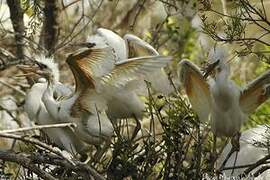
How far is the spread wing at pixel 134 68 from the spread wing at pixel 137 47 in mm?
337

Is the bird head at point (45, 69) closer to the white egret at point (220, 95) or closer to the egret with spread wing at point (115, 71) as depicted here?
the egret with spread wing at point (115, 71)

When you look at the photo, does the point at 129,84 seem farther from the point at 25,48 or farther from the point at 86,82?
the point at 25,48

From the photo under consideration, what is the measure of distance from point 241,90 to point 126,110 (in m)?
0.49

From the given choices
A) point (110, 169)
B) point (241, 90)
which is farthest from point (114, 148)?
point (241, 90)

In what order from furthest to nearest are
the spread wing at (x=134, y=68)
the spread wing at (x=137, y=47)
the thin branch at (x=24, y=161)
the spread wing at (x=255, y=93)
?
the spread wing at (x=137, y=47)
the spread wing at (x=255, y=93)
the spread wing at (x=134, y=68)
the thin branch at (x=24, y=161)

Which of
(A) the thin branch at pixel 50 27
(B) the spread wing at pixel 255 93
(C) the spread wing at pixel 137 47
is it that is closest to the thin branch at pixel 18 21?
(A) the thin branch at pixel 50 27

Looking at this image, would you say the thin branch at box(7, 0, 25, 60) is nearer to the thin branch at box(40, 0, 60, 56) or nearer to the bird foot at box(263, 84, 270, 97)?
the thin branch at box(40, 0, 60, 56)

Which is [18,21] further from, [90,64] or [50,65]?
[90,64]

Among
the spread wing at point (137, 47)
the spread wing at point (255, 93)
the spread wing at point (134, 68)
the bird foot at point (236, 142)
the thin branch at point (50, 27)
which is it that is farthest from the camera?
the thin branch at point (50, 27)

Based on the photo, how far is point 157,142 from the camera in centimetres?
329

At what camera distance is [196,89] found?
3.43 m

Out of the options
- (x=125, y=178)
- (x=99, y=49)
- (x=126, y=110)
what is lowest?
(x=125, y=178)

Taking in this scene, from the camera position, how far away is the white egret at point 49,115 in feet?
11.0

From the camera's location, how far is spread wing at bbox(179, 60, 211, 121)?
3338 millimetres
